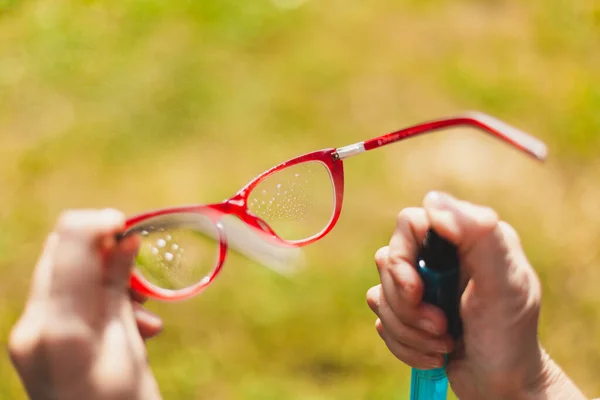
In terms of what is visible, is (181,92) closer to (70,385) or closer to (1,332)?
(1,332)

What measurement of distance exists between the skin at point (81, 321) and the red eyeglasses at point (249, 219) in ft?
0.13

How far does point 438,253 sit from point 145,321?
375 mm

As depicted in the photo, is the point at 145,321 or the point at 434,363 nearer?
the point at 145,321

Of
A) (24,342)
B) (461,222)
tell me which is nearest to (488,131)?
(461,222)

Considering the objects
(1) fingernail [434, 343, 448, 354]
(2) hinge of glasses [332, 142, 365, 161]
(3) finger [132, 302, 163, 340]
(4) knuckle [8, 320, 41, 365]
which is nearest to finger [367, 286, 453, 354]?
(1) fingernail [434, 343, 448, 354]

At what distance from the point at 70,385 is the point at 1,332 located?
1.67 metres

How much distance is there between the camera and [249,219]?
3.36 feet

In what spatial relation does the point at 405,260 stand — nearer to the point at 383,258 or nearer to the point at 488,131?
the point at 383,258

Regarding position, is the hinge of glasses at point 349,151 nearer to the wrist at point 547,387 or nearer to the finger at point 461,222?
the finger at point 461,222

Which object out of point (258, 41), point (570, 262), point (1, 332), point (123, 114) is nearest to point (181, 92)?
point (123, 114)

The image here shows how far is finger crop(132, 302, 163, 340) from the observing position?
794mm

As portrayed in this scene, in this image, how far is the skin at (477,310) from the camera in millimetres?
874

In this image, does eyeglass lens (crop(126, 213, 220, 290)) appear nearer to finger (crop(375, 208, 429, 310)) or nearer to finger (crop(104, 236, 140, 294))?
finger (crop(104, 236, 140, 294))

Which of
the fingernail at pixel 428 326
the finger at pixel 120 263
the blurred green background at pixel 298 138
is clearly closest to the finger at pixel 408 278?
the fingernail at pixel 428 326
